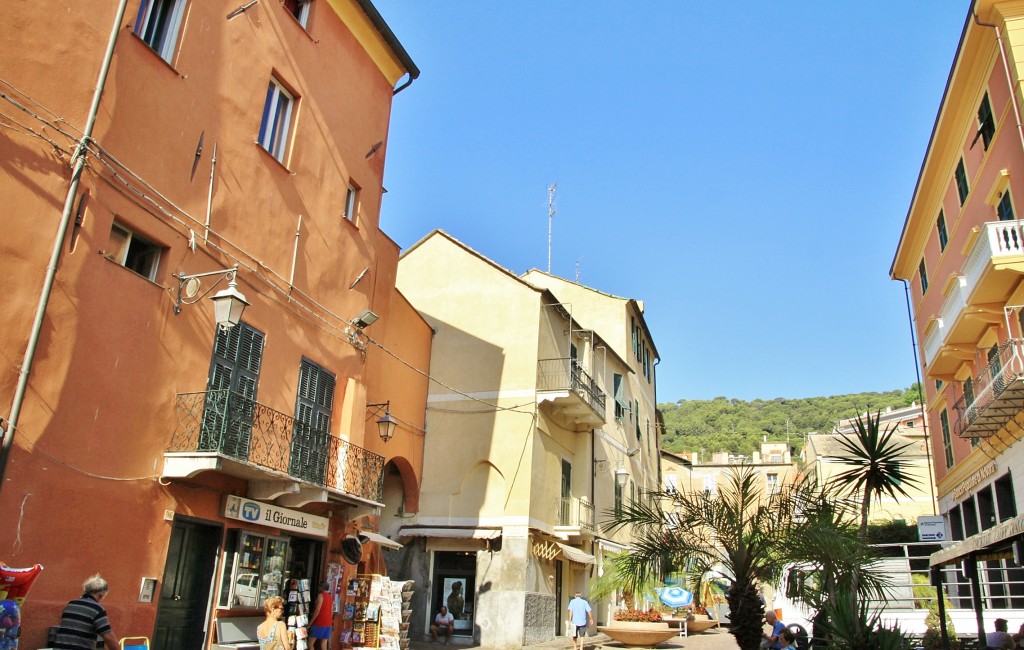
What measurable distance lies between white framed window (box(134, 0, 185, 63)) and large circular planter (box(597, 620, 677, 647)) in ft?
64.6

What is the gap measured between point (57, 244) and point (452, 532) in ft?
48.2

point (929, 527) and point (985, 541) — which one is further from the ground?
point (929, 527)

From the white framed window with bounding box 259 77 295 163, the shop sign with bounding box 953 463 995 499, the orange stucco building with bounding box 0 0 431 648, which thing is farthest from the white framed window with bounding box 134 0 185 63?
the shop sign with bounding box 953 463 995 499

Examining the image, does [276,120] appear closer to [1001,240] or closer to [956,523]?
[1001,240]

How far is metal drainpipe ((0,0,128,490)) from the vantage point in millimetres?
8812

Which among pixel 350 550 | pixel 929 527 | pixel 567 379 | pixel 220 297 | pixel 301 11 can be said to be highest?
pixel 301 11

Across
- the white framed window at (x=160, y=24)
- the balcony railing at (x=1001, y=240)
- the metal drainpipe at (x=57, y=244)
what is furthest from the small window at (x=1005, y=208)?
the metal drainpipe at (x=57, y=244)

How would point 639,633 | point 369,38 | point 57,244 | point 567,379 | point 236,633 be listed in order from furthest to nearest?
point 567,379, point 639,633, point 369,38, point 236,633, point 57,244

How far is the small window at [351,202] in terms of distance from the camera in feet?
54.5

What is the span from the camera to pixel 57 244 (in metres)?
9.53

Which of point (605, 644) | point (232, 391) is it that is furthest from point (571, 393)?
point (232, 391)

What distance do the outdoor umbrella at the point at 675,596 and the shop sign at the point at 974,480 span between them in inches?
379

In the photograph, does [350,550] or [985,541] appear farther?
[350,550]

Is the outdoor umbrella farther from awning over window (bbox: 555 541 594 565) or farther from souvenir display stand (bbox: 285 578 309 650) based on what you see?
souvenir display stand (bbox: 285 578 309 650)
